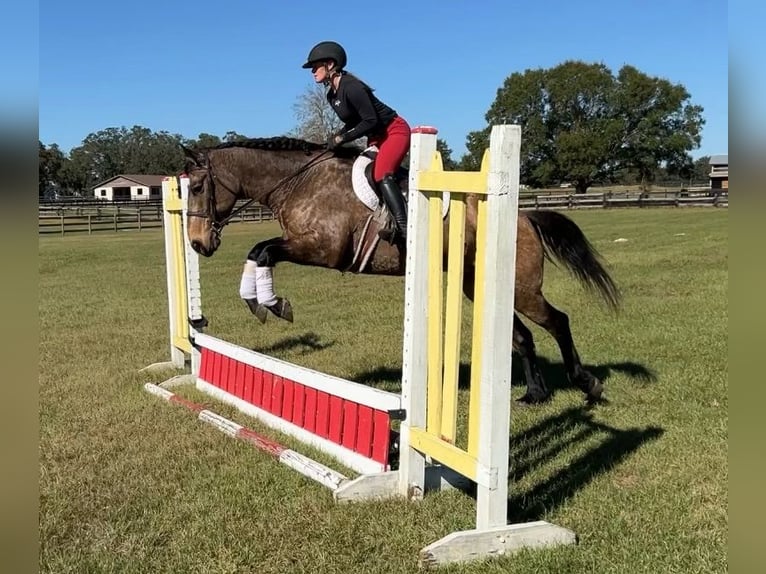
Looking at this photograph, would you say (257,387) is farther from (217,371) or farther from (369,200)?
(369,200)

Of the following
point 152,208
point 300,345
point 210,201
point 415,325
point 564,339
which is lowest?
point 300,345

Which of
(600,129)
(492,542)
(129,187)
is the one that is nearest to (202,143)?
(492,542)

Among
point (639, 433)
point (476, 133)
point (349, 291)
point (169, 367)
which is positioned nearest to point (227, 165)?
point (169, 367)

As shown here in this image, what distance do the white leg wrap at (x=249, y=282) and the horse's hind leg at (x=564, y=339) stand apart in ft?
6.63

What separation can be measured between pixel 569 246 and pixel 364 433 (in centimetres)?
259

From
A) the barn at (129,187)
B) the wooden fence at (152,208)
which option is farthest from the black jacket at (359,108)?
the barn at (129,187)

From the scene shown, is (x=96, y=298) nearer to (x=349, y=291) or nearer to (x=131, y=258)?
(x=349, y=291)

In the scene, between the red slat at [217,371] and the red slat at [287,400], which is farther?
the red slat at [217,371]

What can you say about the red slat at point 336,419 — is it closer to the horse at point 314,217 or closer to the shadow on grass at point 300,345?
the horse at point 314,217

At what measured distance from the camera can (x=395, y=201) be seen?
4.71 meters

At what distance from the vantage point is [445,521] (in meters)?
3.50

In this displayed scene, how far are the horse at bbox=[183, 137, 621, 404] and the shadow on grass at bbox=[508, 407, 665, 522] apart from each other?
Result: 500mm

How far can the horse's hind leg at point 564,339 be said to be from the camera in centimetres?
529
